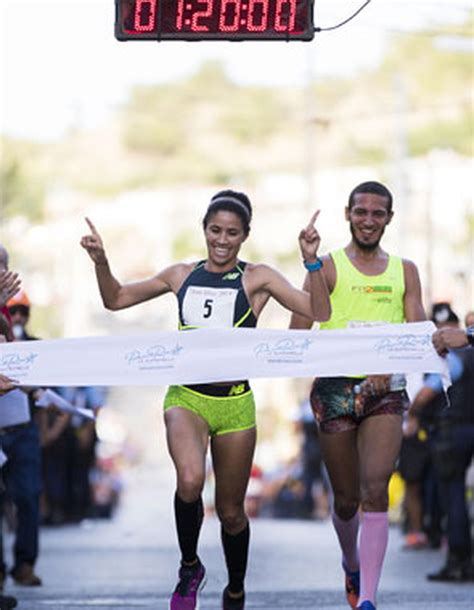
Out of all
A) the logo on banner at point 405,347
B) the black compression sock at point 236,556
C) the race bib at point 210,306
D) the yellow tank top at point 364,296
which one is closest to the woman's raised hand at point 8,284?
the race bib at point 210,306

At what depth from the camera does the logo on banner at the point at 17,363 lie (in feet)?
39.7

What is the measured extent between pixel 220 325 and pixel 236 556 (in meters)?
1.19

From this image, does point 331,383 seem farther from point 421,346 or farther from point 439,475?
point 439,475

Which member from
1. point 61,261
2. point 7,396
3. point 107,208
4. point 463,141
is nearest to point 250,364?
point 7,396

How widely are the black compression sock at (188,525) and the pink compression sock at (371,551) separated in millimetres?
920

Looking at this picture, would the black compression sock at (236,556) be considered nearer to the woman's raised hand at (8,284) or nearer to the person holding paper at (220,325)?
the person holding paper at (220,325)

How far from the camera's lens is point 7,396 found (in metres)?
13.6

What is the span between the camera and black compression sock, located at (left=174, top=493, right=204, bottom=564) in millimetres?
11250

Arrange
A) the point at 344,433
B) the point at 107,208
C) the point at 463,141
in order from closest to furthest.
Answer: the point at 344,433
the point at 463,141
the point at 107,208

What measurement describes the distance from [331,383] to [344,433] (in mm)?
289

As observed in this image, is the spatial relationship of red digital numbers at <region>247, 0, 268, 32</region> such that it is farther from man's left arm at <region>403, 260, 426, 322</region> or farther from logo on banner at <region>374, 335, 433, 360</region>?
logo on banner at <region>374, 335, 433, 360</region>

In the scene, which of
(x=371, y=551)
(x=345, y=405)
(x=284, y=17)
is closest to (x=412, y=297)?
(x=345, y=405)

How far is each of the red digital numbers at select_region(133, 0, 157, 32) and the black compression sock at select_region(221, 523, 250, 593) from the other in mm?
3466

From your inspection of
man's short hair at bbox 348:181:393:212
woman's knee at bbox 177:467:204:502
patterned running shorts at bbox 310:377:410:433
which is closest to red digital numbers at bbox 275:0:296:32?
man's short hair at bbox 348:181:393:212
